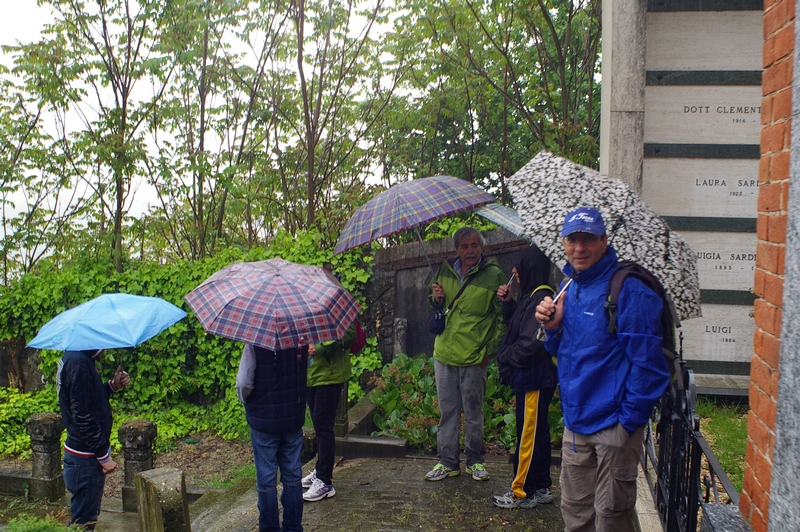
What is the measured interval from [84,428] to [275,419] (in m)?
1.69

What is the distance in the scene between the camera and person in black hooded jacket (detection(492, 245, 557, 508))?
5.04 m

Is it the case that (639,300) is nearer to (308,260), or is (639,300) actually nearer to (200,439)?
(308,260)

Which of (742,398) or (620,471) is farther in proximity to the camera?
(742,398)

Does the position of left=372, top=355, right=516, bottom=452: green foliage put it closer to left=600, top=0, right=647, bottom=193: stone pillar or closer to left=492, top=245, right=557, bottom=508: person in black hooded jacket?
left=492, top=245, right=557, bottom=508: person in black hooded jacket

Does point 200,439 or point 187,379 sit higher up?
point 187,379

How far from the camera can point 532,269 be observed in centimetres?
521

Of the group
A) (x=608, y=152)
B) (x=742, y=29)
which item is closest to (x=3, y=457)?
(x=608, y=152)

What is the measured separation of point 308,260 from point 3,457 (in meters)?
5.02

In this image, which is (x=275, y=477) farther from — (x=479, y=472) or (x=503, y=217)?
(x=503, y=217)

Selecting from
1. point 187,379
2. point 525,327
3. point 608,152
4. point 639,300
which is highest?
point 608,152

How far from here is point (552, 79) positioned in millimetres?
12945

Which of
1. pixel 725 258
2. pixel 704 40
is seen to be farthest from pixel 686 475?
pixel 704 40

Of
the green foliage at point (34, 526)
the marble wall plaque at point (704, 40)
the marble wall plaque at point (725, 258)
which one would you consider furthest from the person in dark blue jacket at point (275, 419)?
the marble wall plaque at point (704, 40)

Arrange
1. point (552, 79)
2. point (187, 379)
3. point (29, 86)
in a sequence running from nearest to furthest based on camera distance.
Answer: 1. point (187, 379)
2. point (29, 86)
3. point (552, 79)
